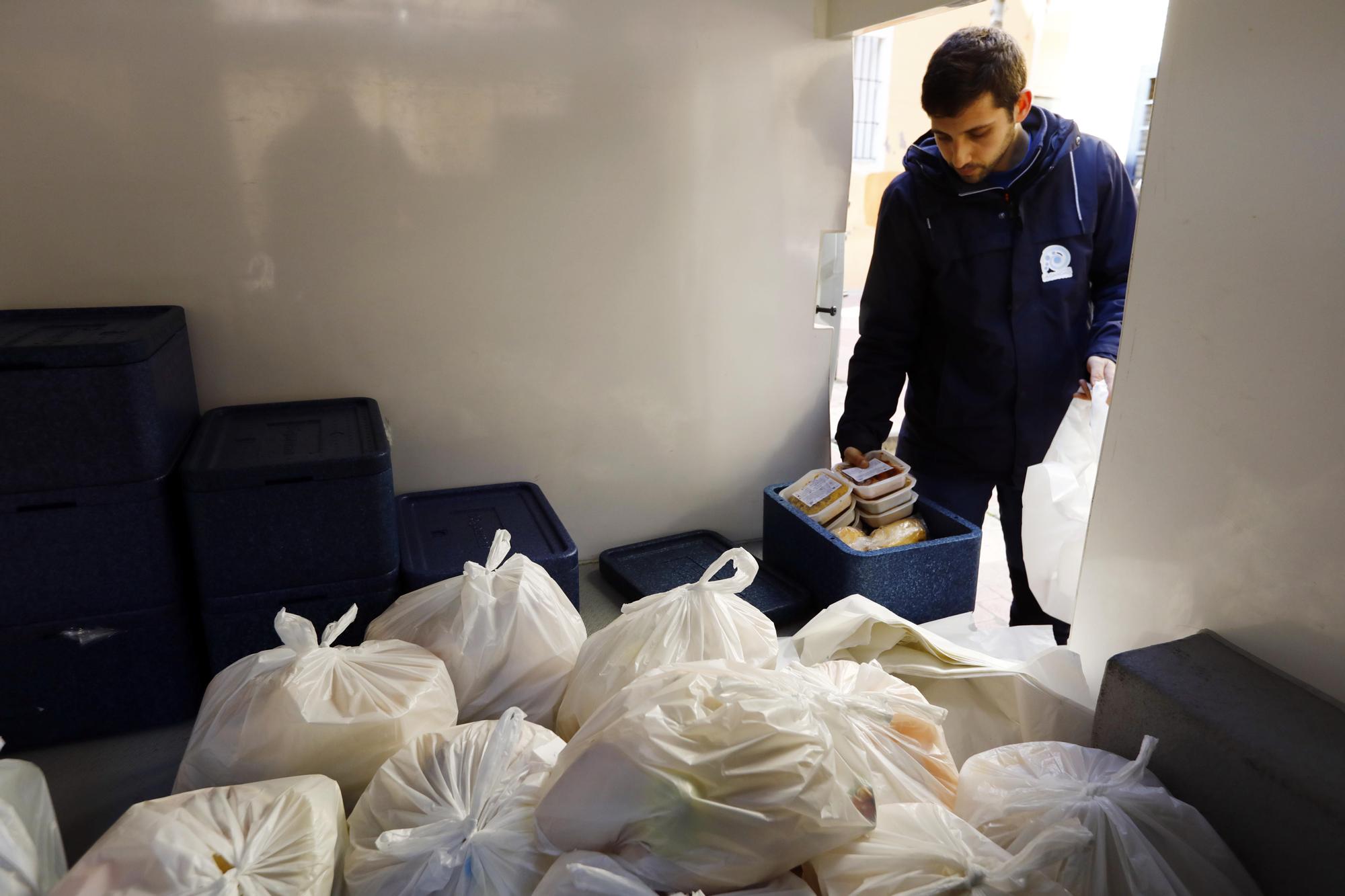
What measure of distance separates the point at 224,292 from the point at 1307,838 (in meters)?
1.83

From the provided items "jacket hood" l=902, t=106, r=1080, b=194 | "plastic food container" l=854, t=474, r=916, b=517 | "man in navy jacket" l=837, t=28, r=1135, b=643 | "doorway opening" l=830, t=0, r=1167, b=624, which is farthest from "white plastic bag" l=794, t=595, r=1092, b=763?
"doorway opening" l=830, t=0, r=1167, b=624

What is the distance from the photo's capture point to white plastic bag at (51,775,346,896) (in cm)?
73

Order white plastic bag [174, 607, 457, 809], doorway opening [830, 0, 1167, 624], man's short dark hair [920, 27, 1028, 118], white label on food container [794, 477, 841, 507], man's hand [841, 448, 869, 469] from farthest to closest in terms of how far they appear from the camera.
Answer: doorway opening [830, 0, 1167, 624], man's hand [841, 448, 869, 469], white label on food container [794, 477, 841, 507], man's short dark hair [920, 27, 1028, 118], white plastic bag [174, 607, 457, 809]

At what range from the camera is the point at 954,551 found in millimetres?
1637

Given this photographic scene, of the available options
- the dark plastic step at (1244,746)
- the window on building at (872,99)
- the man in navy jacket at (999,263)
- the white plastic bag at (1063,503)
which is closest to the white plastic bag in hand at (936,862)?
the dark plastic step at (1244,746)

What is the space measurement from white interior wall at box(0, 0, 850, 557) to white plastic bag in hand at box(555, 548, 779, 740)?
2.90 feet

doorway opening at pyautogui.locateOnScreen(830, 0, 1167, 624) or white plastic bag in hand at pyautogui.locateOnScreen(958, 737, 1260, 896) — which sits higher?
doorway opening at pyautogui.locateOnScreen(830, 0, 1167, 624)

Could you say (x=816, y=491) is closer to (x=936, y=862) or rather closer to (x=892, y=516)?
(x=892, y=516)

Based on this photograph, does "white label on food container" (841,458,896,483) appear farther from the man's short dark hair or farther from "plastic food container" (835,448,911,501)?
the man's short dark hair

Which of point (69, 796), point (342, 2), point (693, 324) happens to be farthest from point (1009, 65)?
point (69, 796)

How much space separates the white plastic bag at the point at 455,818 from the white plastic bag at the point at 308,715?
82 mm

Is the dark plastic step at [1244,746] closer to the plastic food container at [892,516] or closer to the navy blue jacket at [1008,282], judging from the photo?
the plastic food container at [892,516]

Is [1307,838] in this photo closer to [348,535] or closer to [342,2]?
[348,535]

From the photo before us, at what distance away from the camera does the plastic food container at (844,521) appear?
1.72 metres
